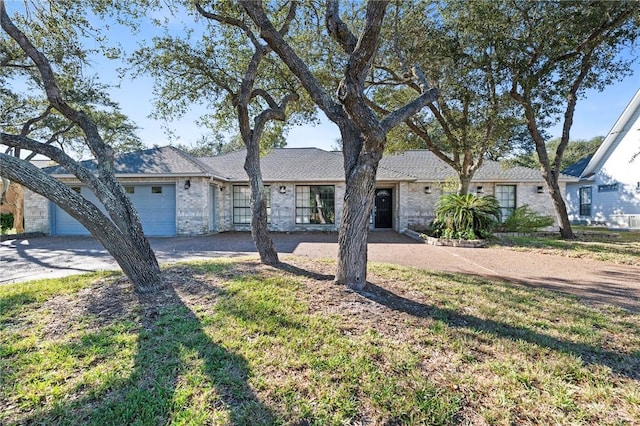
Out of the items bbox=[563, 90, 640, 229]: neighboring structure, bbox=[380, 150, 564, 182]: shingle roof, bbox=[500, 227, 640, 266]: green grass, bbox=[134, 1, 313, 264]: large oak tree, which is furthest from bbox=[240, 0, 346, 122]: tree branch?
bbox=[563, 90, 640, 229]: neighboring structure

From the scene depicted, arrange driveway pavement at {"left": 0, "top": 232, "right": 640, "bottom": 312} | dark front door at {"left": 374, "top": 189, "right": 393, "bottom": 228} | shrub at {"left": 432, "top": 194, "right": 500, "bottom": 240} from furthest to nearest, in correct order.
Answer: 1. dark front door at {"left": 374, "top": 189, "right": 393, "bottom": 228}
2. shrub at {"left": 432, "top": 194, "right": 500, "bottom": 240}
3. driveway pavement at {"left": 0, "top": 232, "right": 640, "bottom": 312}

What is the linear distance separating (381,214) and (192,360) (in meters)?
13.4

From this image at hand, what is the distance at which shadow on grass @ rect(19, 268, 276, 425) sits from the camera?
80.7 inches

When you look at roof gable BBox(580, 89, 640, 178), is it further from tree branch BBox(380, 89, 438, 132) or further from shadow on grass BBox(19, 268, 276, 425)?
shadow on grass BBox(19, 268, 276, 425)

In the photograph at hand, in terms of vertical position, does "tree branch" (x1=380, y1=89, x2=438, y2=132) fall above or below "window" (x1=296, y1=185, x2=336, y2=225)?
above

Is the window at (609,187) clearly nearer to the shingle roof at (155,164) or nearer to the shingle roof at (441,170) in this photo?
the shingle roof at (441,170)

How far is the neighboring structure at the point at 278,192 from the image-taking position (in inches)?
486

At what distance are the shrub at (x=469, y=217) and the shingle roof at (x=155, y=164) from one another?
909cm

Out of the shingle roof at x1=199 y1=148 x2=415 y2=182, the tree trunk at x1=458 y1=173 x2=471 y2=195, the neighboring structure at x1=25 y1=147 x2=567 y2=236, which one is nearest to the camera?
the tree trunk at x1=458 y1=173 x2=471 y2=195

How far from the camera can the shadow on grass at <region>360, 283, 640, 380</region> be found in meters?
2.72

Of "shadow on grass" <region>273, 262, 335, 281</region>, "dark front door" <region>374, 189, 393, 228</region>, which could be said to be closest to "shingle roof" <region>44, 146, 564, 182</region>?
"dark front door" <region>374, 189, 393, 228</region>

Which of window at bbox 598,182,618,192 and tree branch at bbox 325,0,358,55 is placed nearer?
tree branch at bbox 325,0,358,55

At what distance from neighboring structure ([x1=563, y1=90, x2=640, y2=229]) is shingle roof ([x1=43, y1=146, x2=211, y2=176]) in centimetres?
1891

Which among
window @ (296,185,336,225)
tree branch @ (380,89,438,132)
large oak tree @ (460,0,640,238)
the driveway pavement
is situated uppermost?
large oak tree @ (460,0,640,238)
